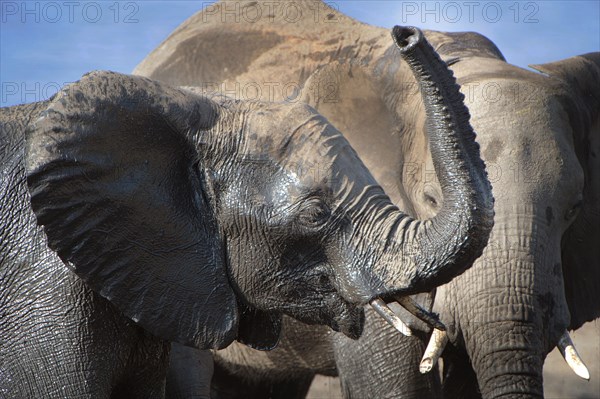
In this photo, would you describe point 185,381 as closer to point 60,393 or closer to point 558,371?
point 60,393

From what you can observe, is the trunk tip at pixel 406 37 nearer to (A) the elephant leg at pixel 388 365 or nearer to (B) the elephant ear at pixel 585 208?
(A) the elephant leg at pixel 388 365

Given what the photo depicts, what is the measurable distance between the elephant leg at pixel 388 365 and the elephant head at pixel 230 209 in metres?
2.36

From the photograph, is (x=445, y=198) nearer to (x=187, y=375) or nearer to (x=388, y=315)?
(x=388, y=315)

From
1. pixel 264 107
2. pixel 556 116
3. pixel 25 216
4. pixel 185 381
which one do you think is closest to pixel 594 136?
pixel 556 116

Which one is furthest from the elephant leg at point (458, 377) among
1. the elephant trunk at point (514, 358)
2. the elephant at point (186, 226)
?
the elephant at point (186, 226)

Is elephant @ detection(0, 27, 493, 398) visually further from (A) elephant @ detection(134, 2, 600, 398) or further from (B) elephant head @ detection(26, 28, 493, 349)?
(A) elephant @ detection(134, 2, 600, 398)

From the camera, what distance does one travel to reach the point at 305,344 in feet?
22.9

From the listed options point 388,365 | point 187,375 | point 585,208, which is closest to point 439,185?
point 388,365

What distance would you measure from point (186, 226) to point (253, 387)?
418 cm

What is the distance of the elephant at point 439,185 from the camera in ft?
19.2

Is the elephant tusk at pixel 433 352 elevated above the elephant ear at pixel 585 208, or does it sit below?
below

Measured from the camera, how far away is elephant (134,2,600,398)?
19.2ft

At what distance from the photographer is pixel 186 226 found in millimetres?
A: 3930

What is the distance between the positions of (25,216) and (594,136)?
13.4ft
